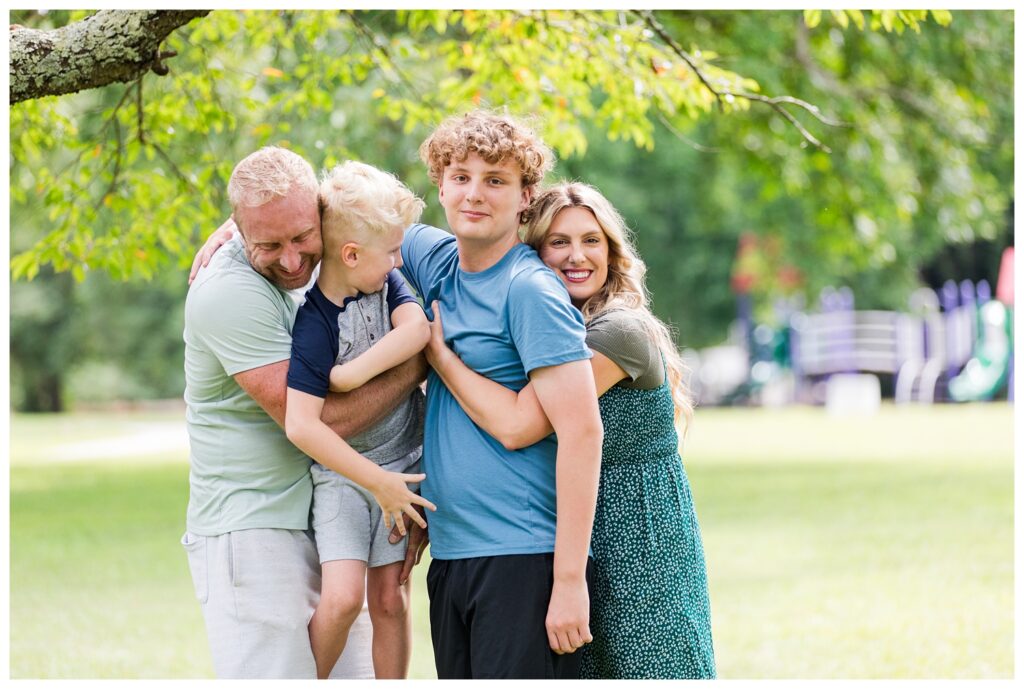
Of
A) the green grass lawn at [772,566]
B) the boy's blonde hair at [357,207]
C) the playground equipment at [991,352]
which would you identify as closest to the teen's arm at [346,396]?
the boy's blonde hair at [357,207]

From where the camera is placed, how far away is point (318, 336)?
121 inches

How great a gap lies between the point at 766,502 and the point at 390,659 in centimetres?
936

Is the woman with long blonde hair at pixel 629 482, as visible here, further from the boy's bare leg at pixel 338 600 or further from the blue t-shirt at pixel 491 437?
the boy's bare leg at pixel 338 600

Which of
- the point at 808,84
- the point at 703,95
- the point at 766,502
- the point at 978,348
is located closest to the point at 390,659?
the point at 703,95

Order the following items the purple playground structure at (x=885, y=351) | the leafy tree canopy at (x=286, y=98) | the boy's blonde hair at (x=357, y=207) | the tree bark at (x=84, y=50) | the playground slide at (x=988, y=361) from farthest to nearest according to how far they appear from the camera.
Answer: the purple playground structure at (x=885, y=351) < the playground slide at (x=988, y=361) < the leafy tree canopy at (x=286, y=98) < the tree bark at (x=84, y=50) < the boy's blonde hair at (x=357, y=207)

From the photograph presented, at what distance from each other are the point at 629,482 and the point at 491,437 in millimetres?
415

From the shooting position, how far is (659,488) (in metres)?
3.21

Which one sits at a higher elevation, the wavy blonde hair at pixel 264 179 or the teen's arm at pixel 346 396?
the wavy blonde hair at pixel 264 179

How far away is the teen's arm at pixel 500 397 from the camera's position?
295 centimetres

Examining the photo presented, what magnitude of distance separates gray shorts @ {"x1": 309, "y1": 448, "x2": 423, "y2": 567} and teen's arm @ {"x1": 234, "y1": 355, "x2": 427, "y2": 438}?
0.17 meters

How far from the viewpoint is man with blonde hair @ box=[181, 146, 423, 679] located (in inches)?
121

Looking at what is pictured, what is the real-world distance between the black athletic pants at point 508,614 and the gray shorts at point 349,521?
29 cm

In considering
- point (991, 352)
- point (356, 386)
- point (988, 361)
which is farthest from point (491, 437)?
point (988, 361)

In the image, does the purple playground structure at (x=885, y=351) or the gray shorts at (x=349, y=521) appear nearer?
the gray shorts at (x=349, y=521)
